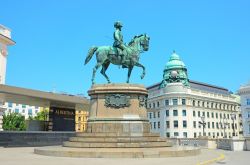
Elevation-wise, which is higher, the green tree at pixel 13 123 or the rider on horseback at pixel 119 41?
the rider on horseback at pixel 119 41

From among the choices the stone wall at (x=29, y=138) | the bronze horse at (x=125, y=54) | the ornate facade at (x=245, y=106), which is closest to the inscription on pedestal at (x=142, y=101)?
the bronze horse at (x=125, y=54)

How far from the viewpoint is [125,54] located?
935 inches

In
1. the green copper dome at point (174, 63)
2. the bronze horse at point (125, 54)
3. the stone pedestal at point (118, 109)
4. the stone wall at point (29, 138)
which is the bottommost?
the stone wall at point (29, 138)

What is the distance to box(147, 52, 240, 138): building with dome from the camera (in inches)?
3324

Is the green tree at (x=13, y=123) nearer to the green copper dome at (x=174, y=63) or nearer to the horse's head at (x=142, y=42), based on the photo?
the green copper dome at (x=174, y=63)

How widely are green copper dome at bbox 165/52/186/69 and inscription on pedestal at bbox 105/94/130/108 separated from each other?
71.8m

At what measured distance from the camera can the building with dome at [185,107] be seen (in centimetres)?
8444

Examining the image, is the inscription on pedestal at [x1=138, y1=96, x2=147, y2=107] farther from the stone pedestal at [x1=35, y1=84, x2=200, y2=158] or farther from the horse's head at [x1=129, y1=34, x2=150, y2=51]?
the horse's head at [x1=129, y1=34, x2=150, y2=51]

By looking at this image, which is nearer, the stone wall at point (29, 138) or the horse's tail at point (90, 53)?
the horse's tail at point (90, 53)

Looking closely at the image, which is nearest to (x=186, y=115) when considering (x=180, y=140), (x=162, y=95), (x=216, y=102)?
(x=162, y=95)

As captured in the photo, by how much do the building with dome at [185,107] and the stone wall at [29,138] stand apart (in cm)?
4302

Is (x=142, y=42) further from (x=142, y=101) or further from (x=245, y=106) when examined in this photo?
(x=245, y=106)

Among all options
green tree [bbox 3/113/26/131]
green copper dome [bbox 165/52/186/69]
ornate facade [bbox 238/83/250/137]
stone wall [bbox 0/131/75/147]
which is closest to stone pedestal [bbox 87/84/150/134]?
stone wall [bbox 0/131/75/147]

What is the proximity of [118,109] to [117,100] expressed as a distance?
0.66 meters
